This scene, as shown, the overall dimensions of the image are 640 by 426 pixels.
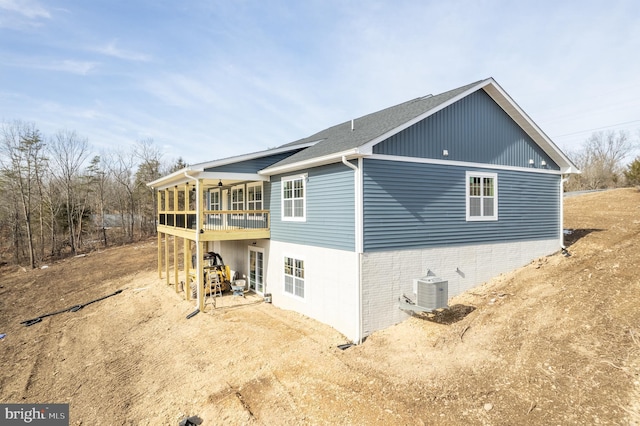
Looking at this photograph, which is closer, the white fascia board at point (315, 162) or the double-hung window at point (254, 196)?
the white fascia board at point (315, 162)

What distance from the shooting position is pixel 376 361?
288 inches

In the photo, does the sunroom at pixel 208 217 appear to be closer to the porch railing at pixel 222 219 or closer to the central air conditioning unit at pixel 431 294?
the porch railing at pixel 222 219

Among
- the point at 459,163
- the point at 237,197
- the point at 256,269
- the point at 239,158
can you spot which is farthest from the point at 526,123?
the point at 237,197

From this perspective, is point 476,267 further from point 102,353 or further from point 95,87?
point 95,87

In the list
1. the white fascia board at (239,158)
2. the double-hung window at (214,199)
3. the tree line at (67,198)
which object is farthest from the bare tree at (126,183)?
the white fascia board at (239,158)

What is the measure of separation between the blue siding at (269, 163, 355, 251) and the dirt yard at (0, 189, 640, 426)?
8.40ft

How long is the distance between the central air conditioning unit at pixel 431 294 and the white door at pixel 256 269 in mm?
6819

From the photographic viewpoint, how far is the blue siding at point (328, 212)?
8.80m

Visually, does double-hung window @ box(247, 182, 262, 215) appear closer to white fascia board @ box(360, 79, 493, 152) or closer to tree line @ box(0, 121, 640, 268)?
white fascia board @ box(360, 79, 493, 152)

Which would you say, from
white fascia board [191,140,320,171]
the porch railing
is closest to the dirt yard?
the porch railing

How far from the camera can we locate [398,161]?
29.8 ft

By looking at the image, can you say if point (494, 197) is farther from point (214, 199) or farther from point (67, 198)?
point (67, 198)

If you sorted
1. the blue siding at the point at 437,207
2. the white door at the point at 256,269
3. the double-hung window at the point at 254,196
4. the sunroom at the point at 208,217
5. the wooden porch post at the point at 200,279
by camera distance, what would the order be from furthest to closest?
the double-hung window at the point at 254,196 < the white door at the point at 256,269 < the sunroom at the point at 208,217 < the wooden porch post at the point at 200,279 < the blue siding at the point at 437,207

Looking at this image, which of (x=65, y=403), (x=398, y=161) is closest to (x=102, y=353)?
(x=65, y=403)
